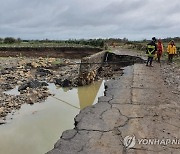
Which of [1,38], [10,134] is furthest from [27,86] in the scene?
[1,38]

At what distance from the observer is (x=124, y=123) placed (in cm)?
616

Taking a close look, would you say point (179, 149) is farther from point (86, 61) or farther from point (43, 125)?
point (86, 61)

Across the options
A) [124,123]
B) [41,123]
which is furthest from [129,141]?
[41,123]

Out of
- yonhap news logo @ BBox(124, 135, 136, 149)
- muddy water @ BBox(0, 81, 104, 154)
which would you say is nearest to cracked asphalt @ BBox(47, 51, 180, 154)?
yonhap news logo @ BBox(124, 135, 136, 149)

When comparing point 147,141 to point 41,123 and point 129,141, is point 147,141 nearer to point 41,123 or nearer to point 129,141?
point 129,141

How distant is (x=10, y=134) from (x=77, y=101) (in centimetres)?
412

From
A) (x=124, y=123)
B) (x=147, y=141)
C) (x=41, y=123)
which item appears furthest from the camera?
(x=41, y=123)

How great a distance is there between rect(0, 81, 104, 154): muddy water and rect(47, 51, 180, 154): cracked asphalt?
101cm

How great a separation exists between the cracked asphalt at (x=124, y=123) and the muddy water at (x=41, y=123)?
1.01 metres

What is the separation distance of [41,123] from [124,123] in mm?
2973

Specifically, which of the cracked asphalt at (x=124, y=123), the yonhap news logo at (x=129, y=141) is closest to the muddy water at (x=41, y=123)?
the cracked asphalt at (x=124, y=123)

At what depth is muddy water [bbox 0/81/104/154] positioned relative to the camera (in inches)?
258

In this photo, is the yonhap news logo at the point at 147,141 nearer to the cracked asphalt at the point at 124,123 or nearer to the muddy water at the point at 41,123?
the cracked asphalt at the point at 124,123

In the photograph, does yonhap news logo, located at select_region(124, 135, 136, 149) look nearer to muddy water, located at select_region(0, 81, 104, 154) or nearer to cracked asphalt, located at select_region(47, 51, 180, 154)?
cracked asphalt, located at select_region(47, 51, 180, 154)
